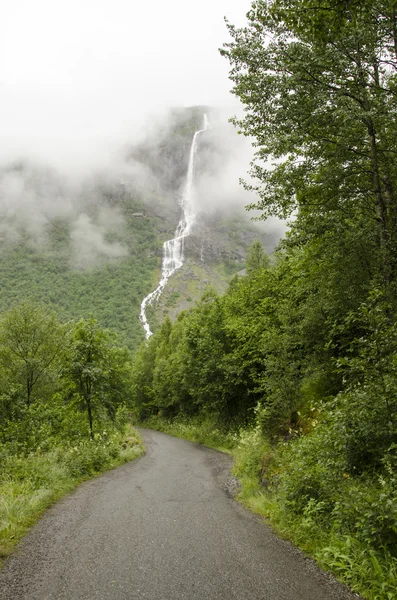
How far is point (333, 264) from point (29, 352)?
15983 mm

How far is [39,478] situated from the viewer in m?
11.2

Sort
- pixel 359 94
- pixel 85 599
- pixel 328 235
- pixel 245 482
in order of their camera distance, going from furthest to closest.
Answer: pixel 245 482 → pixel 328 235 → pixel 359 94 → pixel 85 599

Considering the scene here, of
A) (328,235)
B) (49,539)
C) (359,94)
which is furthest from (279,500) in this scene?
(359,94)

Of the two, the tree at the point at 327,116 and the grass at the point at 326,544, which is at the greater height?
the tree at the point at 327,116

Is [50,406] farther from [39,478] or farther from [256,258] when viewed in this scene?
[256,258]

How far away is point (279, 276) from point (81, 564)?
22502mm

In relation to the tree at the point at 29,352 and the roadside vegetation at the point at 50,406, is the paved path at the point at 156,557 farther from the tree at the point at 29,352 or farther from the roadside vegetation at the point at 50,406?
the tree at the point at 29,352

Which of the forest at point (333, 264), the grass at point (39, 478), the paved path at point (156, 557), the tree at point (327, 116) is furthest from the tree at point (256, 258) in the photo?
the paved path at point (156, 557)

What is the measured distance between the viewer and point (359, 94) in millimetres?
9406

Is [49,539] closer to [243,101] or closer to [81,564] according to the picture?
[81,564]

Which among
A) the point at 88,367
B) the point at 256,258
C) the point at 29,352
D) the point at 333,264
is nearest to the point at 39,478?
the point at 88,367

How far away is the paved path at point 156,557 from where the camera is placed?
16.6 feet

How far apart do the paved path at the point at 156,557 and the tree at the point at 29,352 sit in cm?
1053

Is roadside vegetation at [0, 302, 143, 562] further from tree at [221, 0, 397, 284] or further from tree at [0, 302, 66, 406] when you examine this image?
tree at [221, 0, 397, 284]
